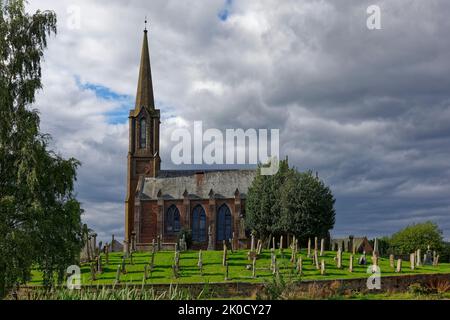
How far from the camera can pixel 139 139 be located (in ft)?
270

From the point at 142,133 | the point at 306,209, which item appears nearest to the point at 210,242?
the point at 306,209

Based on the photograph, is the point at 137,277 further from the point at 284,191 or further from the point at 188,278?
the point at 284,191

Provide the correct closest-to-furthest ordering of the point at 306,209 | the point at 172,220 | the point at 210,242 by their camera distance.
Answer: the point at 306,209 < the point at 210,242 < the point at 172,220

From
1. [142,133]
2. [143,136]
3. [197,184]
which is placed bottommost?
[197,184]

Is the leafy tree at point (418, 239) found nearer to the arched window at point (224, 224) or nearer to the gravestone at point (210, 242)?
the arched window at point (224, 224)

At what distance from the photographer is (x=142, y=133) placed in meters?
82.4

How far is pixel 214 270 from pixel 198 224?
105 ft

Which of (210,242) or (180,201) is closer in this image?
(210,242)

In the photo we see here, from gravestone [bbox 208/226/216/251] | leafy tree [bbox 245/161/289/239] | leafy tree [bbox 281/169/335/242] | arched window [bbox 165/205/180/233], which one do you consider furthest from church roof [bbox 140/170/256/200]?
leafy tree [bbox 281/169/335/242]

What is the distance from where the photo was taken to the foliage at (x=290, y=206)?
63.4 m

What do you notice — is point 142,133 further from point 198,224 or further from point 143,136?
point 198,224

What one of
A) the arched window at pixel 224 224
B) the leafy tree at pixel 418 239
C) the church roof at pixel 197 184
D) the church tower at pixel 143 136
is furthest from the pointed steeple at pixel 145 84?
the leafy tree at pixel 418 239

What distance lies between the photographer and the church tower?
80.1 metres

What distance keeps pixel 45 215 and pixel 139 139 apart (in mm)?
56869
